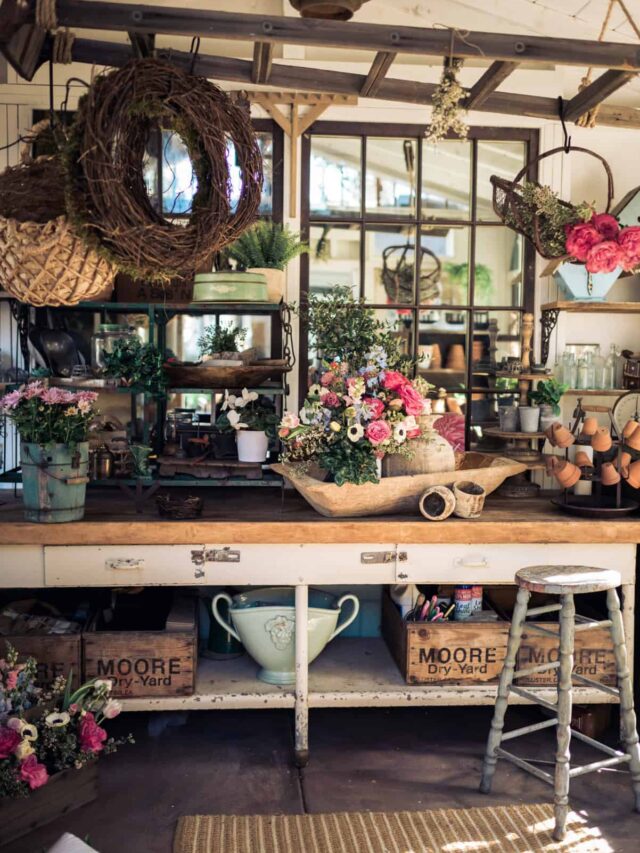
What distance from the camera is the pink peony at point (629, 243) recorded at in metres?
3.64

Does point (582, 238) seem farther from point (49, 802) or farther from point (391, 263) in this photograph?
point (49, 802)

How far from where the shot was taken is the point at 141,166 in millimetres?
2701

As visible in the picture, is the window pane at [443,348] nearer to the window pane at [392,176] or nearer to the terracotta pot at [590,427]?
the window pane at [392,176]

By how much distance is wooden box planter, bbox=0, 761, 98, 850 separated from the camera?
2.87 metres

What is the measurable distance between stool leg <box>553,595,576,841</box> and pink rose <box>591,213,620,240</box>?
60.5 inches

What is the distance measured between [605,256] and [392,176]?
1182mm

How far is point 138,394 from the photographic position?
4285 millimetres

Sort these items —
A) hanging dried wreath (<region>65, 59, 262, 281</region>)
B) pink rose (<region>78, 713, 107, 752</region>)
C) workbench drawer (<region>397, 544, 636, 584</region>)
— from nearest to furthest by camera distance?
hanging dried wreath (<region>65, 59, 262, 281</region>), pink rose (<region>78, 713, 107, 752</region>), workbench drawer (<region>397, 544, 636, 584</region>)

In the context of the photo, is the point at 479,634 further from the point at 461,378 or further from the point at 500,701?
the point at 461,378

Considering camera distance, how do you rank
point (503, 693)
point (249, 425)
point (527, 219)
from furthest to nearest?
point (249, 425)
point (527, 219)
point (503, 693)

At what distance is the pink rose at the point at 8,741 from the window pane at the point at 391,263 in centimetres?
249

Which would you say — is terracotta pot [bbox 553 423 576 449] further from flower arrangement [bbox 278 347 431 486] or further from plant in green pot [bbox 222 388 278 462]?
plant in green pot [bbox 222 388 278 462]

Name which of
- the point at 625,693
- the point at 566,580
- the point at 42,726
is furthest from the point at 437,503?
the point at 42,726

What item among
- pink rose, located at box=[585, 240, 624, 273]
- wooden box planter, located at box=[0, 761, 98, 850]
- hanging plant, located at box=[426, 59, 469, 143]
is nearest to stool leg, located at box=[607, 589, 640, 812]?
pink rose, located at box=[585, 240, 624, 273]
